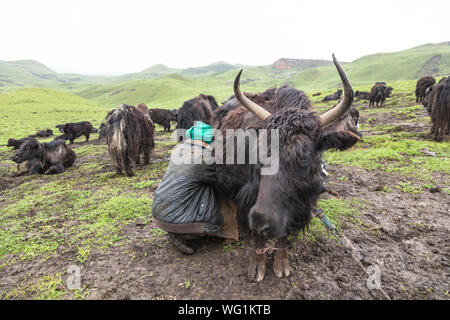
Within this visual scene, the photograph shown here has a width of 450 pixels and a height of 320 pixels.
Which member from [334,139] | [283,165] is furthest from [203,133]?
[334,139]

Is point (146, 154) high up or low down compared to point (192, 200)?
down

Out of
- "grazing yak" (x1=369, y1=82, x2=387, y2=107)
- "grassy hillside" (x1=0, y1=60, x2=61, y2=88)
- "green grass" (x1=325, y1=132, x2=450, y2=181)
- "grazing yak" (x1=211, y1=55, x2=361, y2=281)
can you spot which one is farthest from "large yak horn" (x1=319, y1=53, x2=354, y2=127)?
"grassy hillside" (x1=0, y1=60, x2=61, y2=88)

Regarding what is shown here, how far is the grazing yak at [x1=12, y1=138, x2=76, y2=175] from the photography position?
7570 millimetres

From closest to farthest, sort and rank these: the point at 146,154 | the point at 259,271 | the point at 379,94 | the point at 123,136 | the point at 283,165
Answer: the point at 283,165, the point at 259,271, the point at 123,136, the point at 146,154, the point at 379,94

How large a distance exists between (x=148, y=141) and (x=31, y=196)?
3.30m

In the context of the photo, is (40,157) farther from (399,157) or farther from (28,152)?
(399,157)

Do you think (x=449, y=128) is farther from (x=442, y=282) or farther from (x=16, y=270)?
(x=16, y=270)

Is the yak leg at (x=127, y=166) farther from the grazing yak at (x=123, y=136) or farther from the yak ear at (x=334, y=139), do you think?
the yak ear at (x=334, y=139)

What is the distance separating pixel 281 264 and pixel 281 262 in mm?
22

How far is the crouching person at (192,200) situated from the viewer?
2.75 metres

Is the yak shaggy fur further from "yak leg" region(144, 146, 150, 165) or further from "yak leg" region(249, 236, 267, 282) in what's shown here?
"yak leg" region(144, 146, 150, 165)

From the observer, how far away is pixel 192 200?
9.26 feet

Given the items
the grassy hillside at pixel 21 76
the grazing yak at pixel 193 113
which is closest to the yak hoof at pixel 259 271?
the grazing yak at pixel 193 113

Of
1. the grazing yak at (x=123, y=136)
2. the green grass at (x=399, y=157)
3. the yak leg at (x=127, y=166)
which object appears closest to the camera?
the green grass at (x=399, y=157)
